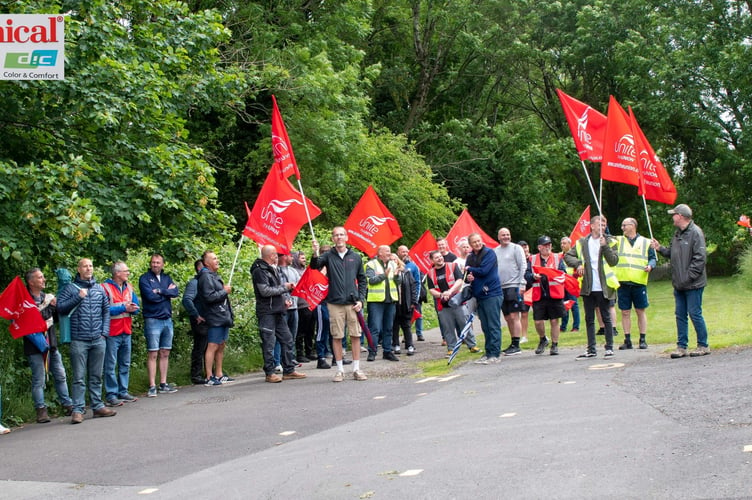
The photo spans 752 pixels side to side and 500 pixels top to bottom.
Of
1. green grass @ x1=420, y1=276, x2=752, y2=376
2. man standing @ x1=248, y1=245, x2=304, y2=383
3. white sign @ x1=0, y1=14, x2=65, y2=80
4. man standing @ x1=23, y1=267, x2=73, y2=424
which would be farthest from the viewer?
man standing @ x1=248, y1=245, x2=304, y2=383

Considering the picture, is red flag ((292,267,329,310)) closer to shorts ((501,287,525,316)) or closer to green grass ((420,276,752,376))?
green grass ((420,276,752,376))

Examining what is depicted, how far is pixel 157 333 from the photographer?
12.3 meters

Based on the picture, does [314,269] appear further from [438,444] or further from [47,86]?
[438,444]

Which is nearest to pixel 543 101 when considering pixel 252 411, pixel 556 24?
Answer: pixel 556 24

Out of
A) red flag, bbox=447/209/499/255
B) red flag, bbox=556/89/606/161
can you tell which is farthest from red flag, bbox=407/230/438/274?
red flag, bbox=556/89/606/161

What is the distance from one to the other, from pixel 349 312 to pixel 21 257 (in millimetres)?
4419

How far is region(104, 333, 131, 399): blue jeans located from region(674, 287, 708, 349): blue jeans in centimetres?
720

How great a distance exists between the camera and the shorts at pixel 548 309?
13.4 metres

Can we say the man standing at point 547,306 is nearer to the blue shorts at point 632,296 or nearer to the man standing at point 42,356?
the blue shorts at point 632,296

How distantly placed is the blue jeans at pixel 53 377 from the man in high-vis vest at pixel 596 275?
22.4 feet

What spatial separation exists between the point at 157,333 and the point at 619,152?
750 cm

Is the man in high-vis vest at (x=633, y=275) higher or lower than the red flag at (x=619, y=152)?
lower

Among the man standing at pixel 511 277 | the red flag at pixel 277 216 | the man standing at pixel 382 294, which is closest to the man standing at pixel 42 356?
the red flag at pixel 277 216

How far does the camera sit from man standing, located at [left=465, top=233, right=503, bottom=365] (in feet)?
42.0
